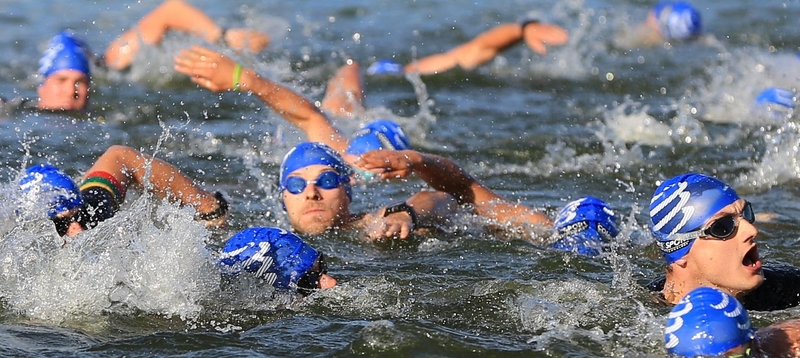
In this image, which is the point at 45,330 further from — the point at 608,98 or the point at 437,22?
the point at 437,22

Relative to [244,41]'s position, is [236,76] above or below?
below

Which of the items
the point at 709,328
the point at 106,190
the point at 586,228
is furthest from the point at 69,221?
the point at 709,328

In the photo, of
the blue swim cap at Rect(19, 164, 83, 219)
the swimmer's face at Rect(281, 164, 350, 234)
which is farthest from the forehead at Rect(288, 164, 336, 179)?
the blue swim cap at Rect(19, 164, 83, 219)

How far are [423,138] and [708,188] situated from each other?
516 centimetres

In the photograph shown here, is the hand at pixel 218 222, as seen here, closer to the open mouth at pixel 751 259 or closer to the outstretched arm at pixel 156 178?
the outstretched arm at pixel 156 178

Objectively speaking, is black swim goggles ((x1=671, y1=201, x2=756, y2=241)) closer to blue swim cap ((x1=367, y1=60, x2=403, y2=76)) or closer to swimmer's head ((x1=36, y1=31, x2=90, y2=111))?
swimmer's head ((x1=36, y1=31, x2=90, y2=111))

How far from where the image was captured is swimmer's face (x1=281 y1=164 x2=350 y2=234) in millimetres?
7148

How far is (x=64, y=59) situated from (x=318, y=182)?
14.4ft

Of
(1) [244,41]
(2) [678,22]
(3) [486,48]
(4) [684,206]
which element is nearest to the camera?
(4) [684,206]

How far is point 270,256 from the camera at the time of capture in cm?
574

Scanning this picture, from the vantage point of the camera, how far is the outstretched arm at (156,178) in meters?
7.05

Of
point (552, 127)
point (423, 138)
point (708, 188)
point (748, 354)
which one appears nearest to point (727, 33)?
point (552, 127)

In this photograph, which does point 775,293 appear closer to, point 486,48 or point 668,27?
point 486,48

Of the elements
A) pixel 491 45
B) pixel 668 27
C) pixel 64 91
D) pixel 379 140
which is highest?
pixel 668 27
